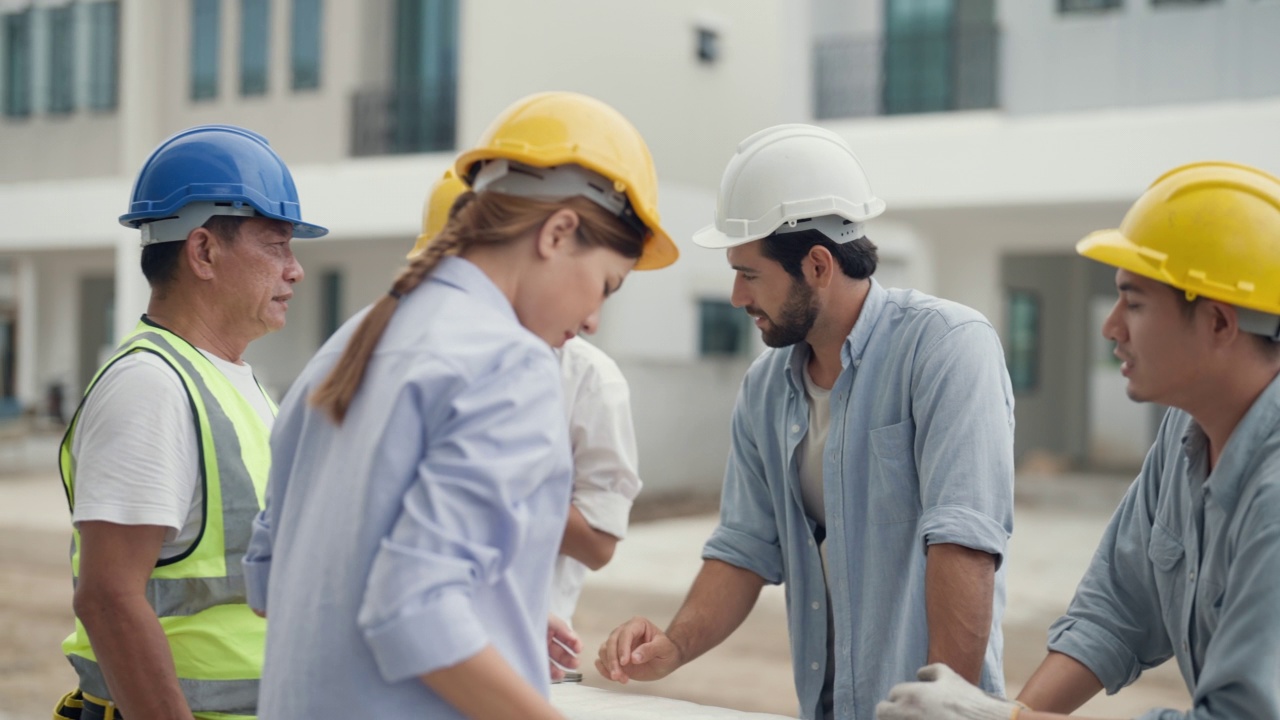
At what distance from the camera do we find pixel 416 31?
18828 mm

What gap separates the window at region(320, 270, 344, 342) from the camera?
67.4 ft

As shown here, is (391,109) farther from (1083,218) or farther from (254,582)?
(254,582)

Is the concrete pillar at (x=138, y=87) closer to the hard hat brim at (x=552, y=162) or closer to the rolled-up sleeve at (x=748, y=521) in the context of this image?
the rolled-up sleeve at (x=748, y=521)

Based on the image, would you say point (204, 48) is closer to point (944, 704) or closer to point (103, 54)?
point (103, 54)

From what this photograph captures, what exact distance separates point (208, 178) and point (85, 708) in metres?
0.99

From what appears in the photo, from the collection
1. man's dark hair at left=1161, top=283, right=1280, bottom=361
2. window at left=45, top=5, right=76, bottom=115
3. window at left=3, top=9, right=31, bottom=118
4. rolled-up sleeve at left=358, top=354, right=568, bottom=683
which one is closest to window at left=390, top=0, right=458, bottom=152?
window at left=45, top=5, right=76, bottom=115

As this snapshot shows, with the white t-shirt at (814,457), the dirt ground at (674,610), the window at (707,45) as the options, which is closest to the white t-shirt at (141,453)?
the white t-shirt at (814,457)

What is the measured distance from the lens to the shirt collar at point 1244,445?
1982 mm

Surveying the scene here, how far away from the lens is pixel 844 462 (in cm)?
278

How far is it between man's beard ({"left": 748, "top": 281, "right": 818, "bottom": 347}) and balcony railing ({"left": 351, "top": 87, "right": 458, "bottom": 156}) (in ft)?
52.2

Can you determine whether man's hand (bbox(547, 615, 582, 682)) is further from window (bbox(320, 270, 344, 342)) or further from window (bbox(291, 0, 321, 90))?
window (bbox(320, 270, 344, 342))

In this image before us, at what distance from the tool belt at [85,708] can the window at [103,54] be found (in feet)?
67.4

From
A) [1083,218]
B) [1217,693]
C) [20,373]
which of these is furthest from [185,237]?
[20,373]

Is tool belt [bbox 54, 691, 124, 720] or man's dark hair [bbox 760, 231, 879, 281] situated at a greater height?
man's dark hair [bbox 760, 231, 879, 281]
